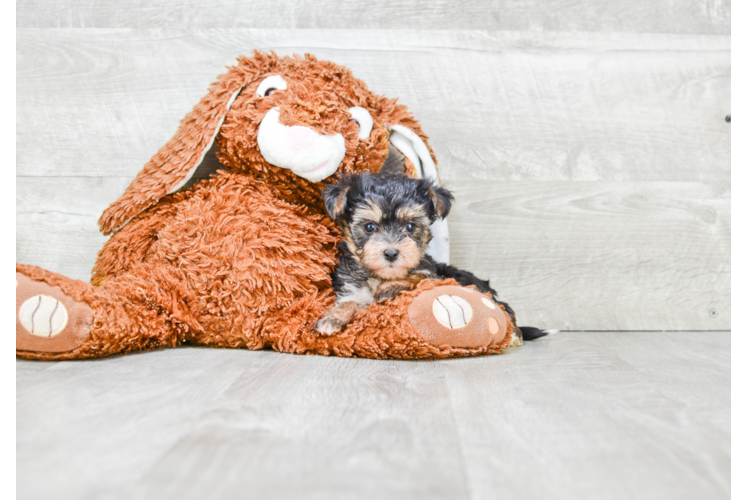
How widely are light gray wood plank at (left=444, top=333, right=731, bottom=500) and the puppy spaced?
0.36m

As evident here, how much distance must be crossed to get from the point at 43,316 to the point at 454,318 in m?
1.14

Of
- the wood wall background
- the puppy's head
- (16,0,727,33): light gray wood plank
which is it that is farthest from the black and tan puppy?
(16,0,727,33): light gray wood plank

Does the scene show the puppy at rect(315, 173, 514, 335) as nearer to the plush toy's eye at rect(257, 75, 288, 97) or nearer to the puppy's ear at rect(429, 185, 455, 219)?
the puppy's ear at rect(429, 185, 455, 219)

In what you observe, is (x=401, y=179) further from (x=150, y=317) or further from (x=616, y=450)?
(x=616, y=450)

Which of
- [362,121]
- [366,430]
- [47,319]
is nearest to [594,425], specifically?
[366,430]

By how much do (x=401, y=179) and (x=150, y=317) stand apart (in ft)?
3.00

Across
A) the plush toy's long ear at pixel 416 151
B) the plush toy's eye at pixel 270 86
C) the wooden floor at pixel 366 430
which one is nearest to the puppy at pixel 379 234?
the plush toy's long ear at pixel 416 151

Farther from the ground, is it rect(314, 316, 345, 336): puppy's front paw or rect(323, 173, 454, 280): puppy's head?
rect(323, 173, 454, 280): puppy's head

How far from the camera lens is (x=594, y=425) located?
3.83 feet

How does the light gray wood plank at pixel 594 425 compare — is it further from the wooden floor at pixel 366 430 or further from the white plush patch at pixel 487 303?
the white plush patch at pixel 487 303

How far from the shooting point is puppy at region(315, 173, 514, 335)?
1851mm

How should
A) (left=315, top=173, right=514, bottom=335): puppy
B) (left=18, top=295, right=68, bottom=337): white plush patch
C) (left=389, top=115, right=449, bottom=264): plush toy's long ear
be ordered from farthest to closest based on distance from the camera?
(left=389, top=115, right=449, bottom=264): plush toy's long ear < (left=315, top=173, right=514, bottom=335): puppy < (left=18, top=295, right=68, bottom=337): white plush patch

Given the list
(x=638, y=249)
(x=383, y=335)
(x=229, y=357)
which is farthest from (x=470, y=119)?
(x=229, y=357)

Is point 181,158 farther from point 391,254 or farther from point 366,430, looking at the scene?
point 366,430
